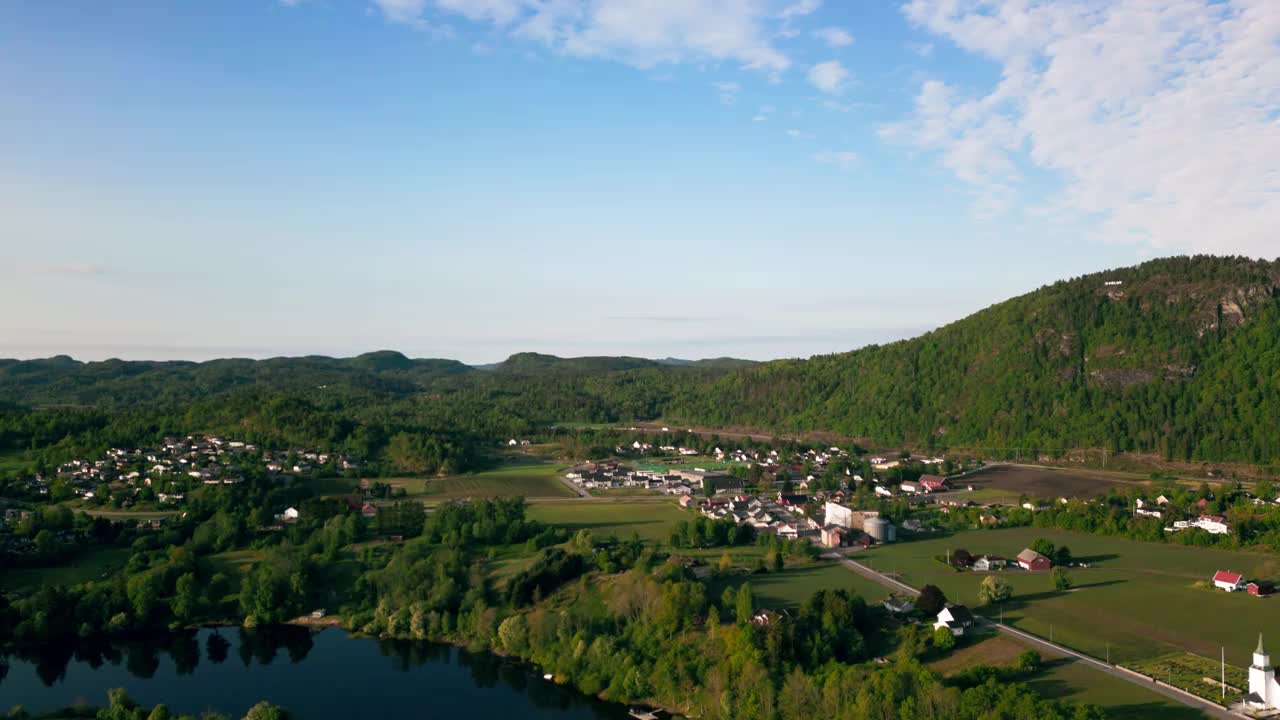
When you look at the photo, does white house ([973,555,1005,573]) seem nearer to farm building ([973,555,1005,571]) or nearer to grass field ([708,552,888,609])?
farm building ([973,555,1005,571])

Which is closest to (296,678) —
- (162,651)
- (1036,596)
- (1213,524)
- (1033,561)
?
(162,651)

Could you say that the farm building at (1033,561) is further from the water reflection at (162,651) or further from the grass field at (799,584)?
the water reflection at (162,651)

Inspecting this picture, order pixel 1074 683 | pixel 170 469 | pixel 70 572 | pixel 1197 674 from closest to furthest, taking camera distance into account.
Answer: pixel 1074 683, pixel 1197 674, pixel 70 572, pixel 170 469

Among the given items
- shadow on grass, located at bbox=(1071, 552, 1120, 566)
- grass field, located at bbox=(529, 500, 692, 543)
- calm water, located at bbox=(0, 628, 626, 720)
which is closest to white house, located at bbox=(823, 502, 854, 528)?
grass field, located at bbox=(529, 500, 692, 543)

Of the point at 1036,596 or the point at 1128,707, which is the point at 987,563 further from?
the point at 1128,707

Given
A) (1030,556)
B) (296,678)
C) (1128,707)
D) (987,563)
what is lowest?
(296,678)

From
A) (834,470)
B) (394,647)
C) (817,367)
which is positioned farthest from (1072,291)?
(394,647)
